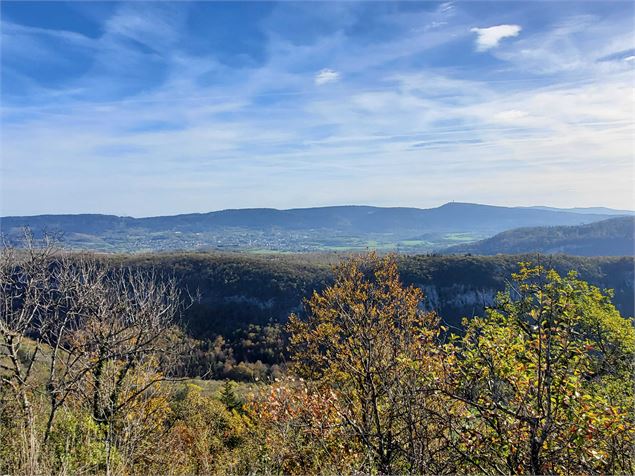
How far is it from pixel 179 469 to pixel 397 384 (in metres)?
9.29

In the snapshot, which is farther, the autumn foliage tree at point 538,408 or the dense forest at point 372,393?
the dense forest at point 372,393

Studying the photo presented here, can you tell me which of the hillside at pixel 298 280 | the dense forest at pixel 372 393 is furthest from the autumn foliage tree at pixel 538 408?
the hillside at pixel 298 280

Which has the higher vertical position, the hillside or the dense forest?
the dense forest

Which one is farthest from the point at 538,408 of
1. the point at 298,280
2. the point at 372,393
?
the point at 298,280

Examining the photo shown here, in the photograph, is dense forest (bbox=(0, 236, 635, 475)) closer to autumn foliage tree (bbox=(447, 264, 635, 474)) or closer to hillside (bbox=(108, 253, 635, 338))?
autumn foliage tree (bbox=(447, 264, 635, 474))

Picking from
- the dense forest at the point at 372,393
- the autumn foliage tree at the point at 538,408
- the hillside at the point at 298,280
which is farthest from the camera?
the hillside at the point at 298,280

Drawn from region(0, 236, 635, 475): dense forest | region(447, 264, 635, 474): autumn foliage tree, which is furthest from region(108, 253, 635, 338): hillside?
region(447, 264, 635, 474): autumn foliage tree

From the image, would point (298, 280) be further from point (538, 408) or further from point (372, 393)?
point (538, 408)

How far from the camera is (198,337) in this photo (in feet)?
263

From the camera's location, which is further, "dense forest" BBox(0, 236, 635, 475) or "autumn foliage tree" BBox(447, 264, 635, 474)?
"dense forest" BBox(0, 236, 635, 475)

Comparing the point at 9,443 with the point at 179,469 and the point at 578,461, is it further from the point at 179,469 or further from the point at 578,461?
the point at 578,461

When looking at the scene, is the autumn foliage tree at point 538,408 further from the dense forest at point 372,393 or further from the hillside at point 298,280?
the hillside at point 298,280

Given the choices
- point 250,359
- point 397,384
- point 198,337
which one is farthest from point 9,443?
point 198,337

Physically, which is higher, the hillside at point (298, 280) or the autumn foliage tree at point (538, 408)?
the autumn foliage tree at point (538, 408)
